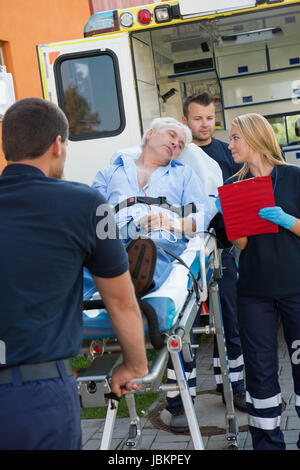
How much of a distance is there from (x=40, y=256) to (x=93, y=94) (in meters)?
3.88

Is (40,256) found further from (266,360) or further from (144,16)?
(144,16)

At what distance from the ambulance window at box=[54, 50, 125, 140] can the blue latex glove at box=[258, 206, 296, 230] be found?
2.69 m

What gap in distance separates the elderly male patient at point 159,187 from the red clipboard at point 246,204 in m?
0.38

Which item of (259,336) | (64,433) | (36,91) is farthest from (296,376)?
(36,91)

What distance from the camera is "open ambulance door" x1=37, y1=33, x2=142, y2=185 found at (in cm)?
529

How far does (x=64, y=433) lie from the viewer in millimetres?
1779

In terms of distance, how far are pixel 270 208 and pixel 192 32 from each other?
13.5 ft

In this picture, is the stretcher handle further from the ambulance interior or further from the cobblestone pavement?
the ambulance interior

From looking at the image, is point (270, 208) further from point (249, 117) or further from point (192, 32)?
point (192, 32)

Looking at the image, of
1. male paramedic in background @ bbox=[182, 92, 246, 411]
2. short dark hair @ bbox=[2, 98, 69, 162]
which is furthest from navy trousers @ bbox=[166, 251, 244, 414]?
short dark hair @ bbox=[2, 98, 69, 162]

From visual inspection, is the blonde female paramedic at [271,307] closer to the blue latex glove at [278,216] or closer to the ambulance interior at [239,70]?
the blue latex glove at [278,216]

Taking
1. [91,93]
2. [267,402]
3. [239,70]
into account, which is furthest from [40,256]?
[239,70]

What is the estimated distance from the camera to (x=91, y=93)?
17.8 feet
